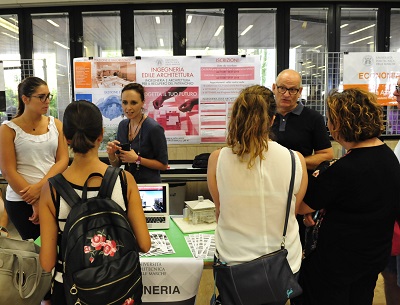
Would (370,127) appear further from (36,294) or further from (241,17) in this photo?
(241,17)

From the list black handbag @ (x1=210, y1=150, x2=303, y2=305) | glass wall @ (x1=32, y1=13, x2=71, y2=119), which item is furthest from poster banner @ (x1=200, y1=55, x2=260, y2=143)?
black handbag @ (x1=210, y1=150, x2=303, y2=305)

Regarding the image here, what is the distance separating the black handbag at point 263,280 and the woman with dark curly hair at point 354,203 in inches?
6.8

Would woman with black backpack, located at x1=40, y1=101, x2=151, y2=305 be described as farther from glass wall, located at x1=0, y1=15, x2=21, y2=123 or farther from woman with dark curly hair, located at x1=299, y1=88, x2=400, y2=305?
glass wall, located at x1=0, y1=15, x2=21, y2=123

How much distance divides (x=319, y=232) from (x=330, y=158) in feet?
2.88

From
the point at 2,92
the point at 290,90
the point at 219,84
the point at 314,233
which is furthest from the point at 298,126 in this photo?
the point at 2,92

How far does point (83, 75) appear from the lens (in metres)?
4.23

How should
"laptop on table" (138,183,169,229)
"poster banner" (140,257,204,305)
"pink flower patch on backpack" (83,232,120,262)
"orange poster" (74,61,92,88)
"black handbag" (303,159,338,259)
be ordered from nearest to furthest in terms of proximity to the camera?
"pink flower patch on backpack" (83,232,120,262) < "black handbag" (303,159,338,259) < "poster banner" (140,257,204,305) < "laptop on table" (138,183,169,229) < "orange poster" (74,61,92,88)

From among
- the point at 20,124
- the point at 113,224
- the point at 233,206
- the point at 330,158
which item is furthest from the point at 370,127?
the point at 20,124

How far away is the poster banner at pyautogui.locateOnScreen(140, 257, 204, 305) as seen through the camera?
1.64 metres

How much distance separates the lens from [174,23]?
14.3ft

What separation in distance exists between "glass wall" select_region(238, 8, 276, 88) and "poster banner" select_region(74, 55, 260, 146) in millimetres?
190

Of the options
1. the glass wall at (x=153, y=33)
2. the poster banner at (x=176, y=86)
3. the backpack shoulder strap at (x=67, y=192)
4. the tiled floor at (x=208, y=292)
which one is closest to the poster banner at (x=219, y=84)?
the poster banner at (x=176, y=86)

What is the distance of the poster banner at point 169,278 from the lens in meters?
1.64

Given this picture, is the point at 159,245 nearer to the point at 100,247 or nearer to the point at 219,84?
the point at 100,247
